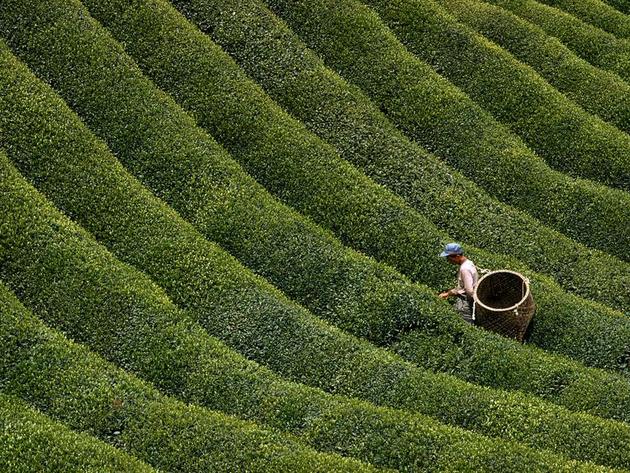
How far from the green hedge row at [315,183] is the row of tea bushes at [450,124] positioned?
2.83 metres

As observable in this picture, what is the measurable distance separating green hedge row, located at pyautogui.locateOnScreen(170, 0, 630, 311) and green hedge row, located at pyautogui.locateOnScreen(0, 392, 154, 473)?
6265mm

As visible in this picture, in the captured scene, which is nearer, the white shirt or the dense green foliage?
the white shirt

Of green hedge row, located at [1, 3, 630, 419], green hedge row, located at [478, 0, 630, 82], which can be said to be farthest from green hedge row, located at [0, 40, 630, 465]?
green hedge row, located at [478, 0, 630, 82]

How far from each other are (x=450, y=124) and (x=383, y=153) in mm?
2374

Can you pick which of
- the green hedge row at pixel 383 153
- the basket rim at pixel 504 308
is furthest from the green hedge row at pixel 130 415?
the basket rim at pixel 504 308

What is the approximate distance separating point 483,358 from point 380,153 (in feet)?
23.1

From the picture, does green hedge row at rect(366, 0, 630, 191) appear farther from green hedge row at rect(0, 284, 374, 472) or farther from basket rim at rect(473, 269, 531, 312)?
green hedge row at rect(0, 284, 374, 472)

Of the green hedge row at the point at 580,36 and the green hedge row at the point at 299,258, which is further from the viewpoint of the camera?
the green hedge row at the point at 580,36

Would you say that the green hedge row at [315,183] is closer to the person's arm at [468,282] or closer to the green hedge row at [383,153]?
the green hedge row at [383,153]

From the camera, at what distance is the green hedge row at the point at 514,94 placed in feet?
89.8

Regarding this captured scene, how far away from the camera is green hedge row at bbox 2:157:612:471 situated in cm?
1861

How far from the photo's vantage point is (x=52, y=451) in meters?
17.5

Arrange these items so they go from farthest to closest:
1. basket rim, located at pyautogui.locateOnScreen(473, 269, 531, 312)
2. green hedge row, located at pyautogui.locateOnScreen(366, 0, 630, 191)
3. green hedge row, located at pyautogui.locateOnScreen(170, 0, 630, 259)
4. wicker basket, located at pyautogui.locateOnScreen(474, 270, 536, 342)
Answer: green hedge row, located at pyautogui.locateOnScreen(366, 0, 630, 191), green hedge row, located at pyautogui.locateOnScreen(170, 0, 630, 259), wicker basket, located at pyautogui.locateOnScreen(474, 270, 536, 342), basket rim, located at pyautogui.locateOnScreen(473, 269, 531, 312)

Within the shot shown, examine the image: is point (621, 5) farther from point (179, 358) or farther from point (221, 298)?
point (179, 358)
